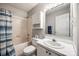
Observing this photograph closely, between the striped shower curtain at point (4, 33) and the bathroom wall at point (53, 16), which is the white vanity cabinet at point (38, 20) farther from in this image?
the striped shower curtain at point (4, 33)

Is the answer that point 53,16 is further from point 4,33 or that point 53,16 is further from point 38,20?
point 4,33

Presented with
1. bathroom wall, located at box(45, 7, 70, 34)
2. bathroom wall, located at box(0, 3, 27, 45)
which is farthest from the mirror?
bathroom wall, located at box(0, 3, 27, 45)

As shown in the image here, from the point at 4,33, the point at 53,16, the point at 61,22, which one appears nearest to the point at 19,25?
the point at 4,33

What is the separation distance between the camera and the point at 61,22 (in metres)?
1.24

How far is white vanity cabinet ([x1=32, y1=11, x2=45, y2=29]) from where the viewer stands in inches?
64.6

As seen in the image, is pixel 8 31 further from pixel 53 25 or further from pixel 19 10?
pixel 53 25

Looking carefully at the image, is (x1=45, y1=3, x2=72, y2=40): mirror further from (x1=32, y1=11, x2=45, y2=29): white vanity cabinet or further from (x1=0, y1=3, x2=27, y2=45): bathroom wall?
(x1=0, y1=3, x2=27, y2=45): bathroom wall

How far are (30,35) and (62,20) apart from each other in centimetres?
89

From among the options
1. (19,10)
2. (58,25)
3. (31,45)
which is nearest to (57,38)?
(58,25)

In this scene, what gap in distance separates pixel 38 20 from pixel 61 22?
2.10 ft

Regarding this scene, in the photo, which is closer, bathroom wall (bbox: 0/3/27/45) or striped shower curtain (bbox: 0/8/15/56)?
striped shower curtain (bbox: 0/8/15/56)

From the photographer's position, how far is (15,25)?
1.45 m

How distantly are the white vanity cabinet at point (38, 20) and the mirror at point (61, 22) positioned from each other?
0.24 meters

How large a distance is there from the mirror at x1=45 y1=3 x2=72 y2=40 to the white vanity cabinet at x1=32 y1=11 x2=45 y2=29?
238 mm
